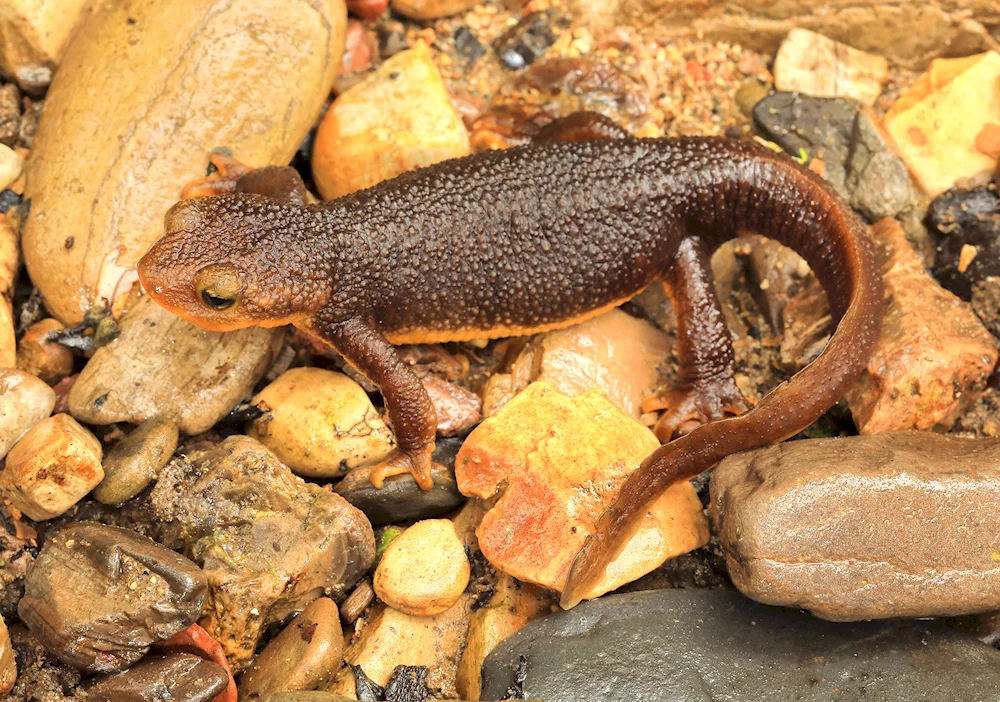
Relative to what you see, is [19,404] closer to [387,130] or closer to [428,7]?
[387,130]

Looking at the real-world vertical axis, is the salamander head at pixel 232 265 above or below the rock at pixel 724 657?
above

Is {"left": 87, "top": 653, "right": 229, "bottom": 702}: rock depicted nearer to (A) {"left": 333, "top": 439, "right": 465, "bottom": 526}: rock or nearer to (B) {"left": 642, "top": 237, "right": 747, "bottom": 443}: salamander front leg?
(A) {"left": 333, "top": 439, "right": 465, "bottom": 526}: rock

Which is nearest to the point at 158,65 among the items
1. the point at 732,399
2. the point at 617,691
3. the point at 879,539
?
the point at 732,399

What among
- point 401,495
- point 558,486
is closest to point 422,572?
point 401,495

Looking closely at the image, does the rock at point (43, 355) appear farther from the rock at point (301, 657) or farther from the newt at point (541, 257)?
the rock at point (301, 657)

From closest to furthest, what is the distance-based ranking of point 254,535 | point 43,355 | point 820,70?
point 254,535 → point 43,355 → point 820,70

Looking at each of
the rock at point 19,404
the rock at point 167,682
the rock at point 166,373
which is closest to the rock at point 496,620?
the rock at point 167,682
